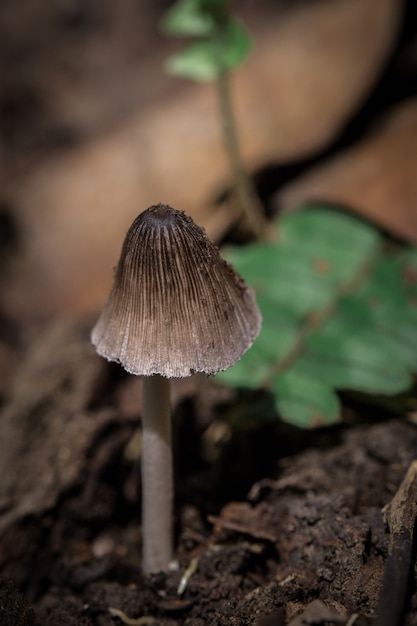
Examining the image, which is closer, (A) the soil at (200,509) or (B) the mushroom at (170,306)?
(B) the mushroom at (170,306)

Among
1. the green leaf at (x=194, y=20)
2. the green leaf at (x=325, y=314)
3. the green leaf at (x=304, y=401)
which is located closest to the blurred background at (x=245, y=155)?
the green leaf at (x=325, y=314)

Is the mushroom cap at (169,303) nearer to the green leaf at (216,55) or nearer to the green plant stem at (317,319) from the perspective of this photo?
the green plant stem at (317,319)

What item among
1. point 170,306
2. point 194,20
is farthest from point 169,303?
point 194,20

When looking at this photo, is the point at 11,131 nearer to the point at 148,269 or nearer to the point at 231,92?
the point at 231,92

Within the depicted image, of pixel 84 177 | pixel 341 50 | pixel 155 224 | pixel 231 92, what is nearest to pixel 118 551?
pixel 155 224

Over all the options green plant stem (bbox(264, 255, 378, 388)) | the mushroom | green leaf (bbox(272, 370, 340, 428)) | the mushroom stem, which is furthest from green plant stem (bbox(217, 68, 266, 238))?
the mushroom stem

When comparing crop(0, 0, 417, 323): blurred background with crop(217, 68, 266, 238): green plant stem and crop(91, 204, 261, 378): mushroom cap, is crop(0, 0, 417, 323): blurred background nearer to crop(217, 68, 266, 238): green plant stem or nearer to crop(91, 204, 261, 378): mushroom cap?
crop(217, 68, 266, 238): green plant stem
